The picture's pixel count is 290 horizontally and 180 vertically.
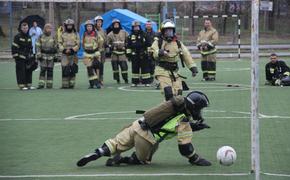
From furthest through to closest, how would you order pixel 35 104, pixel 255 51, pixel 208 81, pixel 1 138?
1. pixel 208 81
2. pixel 35 104
3. pixel 1 138
4. pixel 255 51

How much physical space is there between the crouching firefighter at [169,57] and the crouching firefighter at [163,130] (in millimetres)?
3831

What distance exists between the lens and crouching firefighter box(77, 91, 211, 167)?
11586mm

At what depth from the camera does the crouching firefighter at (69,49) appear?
24625mm

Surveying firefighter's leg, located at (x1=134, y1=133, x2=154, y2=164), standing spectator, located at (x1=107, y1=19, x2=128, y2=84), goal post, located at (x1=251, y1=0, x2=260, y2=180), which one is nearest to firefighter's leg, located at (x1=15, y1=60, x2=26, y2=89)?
standing spectator, located at (x1=107, y1=19, x2=128, y2=84)

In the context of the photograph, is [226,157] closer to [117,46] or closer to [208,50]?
[117,46]

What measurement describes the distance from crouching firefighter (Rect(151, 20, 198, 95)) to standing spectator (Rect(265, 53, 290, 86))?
921 centimetres

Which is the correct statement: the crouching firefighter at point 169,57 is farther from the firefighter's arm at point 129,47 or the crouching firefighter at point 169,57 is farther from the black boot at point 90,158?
the firefighter's arm at point 129,47

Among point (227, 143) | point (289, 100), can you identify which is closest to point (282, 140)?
A: point (227, 143)

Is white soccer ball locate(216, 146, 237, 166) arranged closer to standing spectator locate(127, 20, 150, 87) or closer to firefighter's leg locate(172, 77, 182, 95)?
firefighter's leg locate(172, 77, 182, 95)

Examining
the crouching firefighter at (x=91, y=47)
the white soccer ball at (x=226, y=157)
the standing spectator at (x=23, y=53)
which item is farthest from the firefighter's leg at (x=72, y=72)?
the white soccer ball at (x=226, y=157)

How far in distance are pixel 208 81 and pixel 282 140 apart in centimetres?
1324

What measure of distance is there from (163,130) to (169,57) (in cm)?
432

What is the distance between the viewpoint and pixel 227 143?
547 inches

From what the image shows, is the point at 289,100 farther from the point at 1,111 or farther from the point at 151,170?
the point at 151,170
